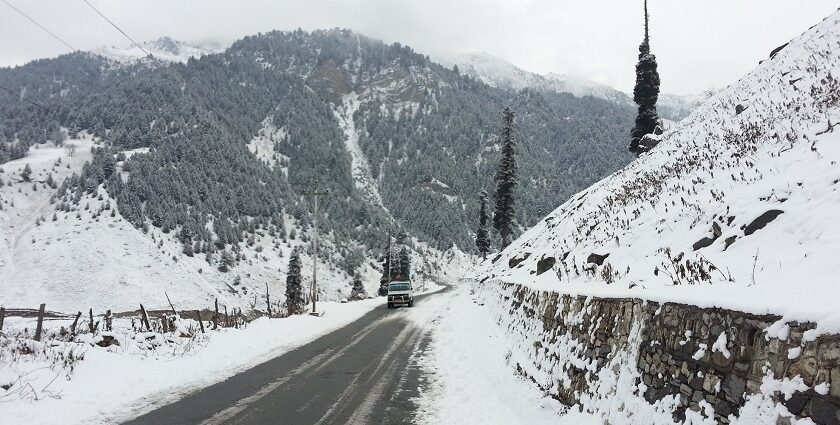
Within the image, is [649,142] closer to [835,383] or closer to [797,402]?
[797,402]

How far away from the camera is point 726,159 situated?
12.3 metres

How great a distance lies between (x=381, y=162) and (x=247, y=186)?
294ft

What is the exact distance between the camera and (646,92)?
3981 cm

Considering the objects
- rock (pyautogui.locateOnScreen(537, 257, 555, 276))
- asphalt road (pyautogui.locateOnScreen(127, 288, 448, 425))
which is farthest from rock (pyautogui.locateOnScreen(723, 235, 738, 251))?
rock (pyautogui.locateOnScreen(537, 257, 555, 276))

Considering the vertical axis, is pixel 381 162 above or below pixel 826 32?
above

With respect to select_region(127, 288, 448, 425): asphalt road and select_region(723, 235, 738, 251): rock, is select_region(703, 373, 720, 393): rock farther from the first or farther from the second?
select_region(127, 288, 448, 425): asphalt road

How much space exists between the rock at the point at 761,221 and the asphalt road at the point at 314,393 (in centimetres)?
610

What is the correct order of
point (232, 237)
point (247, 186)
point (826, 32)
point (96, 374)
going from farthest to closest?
point (247, 186), point (232, 237), point (826, 32), point (96, 374)

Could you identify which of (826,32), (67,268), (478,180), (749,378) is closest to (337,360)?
(749,378)

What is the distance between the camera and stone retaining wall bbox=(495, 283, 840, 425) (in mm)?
3299

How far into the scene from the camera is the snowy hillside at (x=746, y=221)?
472 cm

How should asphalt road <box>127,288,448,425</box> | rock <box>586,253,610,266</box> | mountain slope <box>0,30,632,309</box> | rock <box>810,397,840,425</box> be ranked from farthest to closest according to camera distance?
mountain slope <box>0,30,632,309</box> → rock <box>586,253,610,266</box> → asphalt road <box>127,288,448,425</box> → rock <box>810,397,840,425</box>

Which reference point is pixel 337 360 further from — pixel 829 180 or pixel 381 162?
pixel 381 162

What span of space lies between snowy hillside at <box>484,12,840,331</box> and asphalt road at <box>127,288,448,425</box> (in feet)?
13.9
